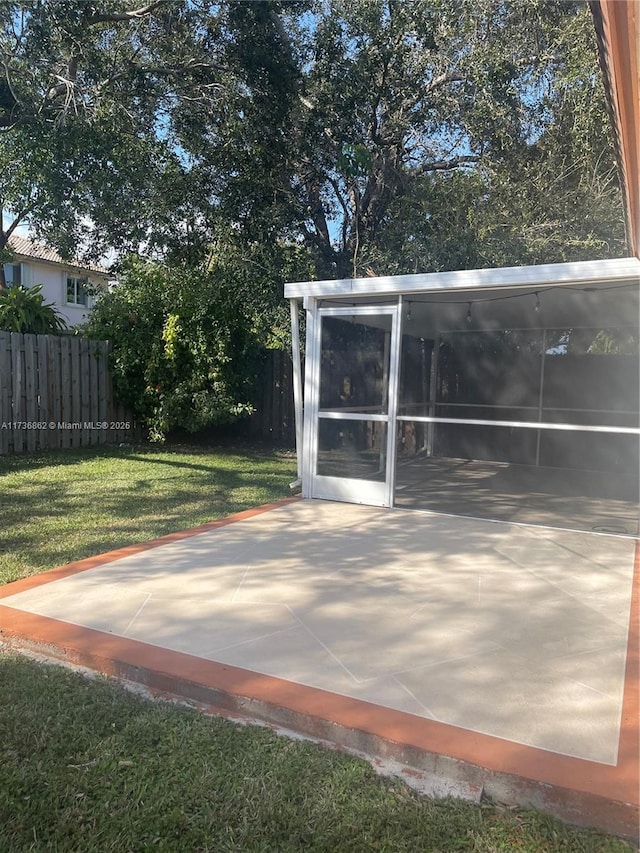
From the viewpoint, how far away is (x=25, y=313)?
10406 millimetres

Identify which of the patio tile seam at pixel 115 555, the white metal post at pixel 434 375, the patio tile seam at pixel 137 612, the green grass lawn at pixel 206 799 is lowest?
the green grass lawn at pixel 206 799

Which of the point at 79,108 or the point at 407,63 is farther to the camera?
the point at 407,63

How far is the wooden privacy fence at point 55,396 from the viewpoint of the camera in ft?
30.2

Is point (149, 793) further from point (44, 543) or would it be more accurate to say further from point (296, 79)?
point (296, 79)

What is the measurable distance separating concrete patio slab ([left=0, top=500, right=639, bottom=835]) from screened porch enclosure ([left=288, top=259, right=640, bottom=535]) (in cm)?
175

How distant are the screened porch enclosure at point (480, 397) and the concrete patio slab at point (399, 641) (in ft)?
5.75

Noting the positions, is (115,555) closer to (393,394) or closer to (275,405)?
(393,394)

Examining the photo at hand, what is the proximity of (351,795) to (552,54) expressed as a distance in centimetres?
1096

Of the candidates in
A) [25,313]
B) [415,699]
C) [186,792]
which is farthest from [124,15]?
[186,792]

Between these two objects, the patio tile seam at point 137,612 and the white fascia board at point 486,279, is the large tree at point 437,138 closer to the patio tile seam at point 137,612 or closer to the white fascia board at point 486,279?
the white fascia board at point 486,279

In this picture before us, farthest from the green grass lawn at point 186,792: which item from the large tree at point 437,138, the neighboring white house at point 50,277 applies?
the neighboring white house at point 50,277

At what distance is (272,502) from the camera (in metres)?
7.23

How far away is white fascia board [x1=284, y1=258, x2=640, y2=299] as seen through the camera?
5.51 m

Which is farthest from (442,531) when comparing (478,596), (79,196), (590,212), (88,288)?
(88,288)
